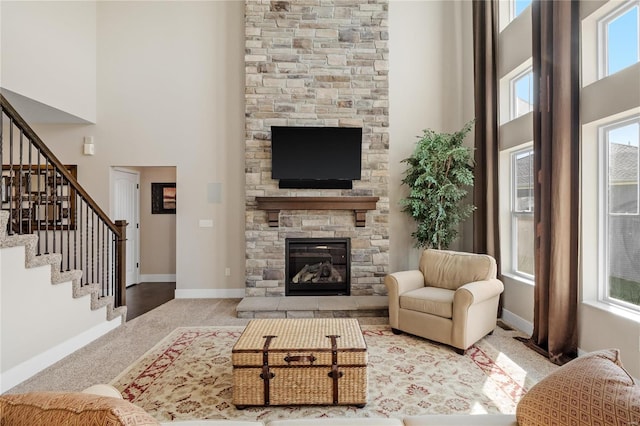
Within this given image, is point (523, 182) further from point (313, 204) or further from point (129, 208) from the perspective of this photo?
point (129, 208)

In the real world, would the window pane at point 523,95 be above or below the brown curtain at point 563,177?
above

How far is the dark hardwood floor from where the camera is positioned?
180 inches

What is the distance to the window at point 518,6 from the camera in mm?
3942

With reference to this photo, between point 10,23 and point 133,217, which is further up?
point 10,23

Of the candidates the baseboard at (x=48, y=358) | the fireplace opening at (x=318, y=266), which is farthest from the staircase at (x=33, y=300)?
the fireplace opening at (x=318, y=266)

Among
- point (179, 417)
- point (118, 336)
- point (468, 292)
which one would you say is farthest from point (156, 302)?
point (468, 292)

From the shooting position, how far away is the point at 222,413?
219cm

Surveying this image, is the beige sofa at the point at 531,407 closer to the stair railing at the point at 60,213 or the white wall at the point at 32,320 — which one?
the white wall at the point at 32,320

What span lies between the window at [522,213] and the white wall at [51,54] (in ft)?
19.1

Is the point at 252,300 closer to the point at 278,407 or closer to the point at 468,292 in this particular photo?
the point at 278,407

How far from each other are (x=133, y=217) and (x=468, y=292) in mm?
5559

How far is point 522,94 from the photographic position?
4.12 metres

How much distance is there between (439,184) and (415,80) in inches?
70.8

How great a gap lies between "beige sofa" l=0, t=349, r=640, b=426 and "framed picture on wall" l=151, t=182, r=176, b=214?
17.6 ft
